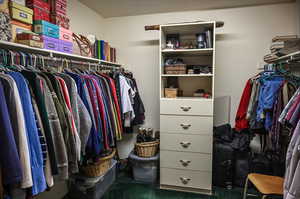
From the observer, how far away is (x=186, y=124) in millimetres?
2182

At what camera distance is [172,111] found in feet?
7.25

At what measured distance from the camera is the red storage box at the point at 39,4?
145 centimetres

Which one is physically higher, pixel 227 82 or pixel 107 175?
pixel 227 82

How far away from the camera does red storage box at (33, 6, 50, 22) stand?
4.81 feet

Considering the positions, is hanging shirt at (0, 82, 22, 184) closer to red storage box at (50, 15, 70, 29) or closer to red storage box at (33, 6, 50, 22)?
red storage box at (33, 6, 50, 22)

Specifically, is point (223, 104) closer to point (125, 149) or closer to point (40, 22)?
point (125, 149)

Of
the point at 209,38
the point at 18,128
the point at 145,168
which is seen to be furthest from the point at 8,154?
the point at 209,38

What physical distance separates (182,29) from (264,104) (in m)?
1.27

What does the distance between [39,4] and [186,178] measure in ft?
7.35

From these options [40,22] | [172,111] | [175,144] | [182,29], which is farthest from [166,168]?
[40,22]

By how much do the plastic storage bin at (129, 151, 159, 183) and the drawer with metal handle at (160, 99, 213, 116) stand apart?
68 centimetres

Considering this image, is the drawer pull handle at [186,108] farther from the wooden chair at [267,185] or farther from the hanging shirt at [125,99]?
the wooden chair at [267,185]

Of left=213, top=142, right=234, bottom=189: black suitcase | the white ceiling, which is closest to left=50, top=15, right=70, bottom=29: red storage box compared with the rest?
the white ceiling

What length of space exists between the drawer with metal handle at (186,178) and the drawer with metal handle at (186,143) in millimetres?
263
